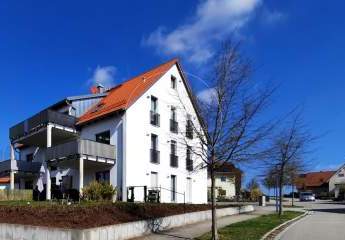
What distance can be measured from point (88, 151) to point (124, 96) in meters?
5.43

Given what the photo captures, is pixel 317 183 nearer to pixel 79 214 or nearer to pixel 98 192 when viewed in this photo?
pixel 98 192

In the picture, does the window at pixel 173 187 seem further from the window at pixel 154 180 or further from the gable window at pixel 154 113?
the gable window at pixel 154 113

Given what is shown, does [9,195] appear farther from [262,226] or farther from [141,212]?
[262,226]

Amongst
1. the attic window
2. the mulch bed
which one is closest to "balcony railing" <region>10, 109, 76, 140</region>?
the attic window

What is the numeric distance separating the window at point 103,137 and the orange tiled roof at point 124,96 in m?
1.20

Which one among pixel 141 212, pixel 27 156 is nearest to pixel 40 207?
pixel 141 212

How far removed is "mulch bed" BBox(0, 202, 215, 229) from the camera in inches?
730

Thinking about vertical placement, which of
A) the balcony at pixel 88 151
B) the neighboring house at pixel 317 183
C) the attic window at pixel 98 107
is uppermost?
the attic window at pixel 98 107

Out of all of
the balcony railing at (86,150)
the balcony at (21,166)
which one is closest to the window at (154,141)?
the balcony railing at (86,150)

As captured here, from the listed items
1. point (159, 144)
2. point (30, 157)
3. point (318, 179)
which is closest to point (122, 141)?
point (159, 144)

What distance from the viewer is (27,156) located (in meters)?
48.4

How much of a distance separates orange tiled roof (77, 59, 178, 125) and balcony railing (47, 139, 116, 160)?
2480mm

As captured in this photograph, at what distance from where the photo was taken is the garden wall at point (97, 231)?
1623cm

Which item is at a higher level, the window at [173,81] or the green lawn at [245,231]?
the window at [173,81]
